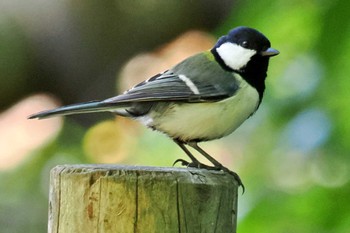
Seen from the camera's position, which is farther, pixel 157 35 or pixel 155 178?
pixel 157 35

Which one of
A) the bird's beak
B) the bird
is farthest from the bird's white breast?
the bird's beak

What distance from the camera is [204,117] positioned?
5.73 ft

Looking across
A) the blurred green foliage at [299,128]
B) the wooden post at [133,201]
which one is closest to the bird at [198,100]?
the blurred green foliage at [299,128]

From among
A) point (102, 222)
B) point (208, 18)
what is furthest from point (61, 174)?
point (208, 18)

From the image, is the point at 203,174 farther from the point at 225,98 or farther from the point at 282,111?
the point at 225,98

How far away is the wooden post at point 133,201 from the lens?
3.66ft

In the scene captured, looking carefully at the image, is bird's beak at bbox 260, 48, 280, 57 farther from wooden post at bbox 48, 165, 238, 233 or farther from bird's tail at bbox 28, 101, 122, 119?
wooden post at bbox 48, 165, 238, 233

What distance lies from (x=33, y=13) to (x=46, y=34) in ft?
0.40

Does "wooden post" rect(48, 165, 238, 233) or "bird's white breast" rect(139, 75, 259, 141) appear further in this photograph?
"bird's white breast" rect(139, 75, 259, 141)

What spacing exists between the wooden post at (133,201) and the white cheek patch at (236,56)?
0.75m

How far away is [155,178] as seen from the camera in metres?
1.13

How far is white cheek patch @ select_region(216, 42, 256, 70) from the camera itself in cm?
189

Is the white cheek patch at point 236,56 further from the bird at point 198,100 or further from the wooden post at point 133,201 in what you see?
the wooden post at point 133,201

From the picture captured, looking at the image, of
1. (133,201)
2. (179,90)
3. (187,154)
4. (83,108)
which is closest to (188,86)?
(179,90)
